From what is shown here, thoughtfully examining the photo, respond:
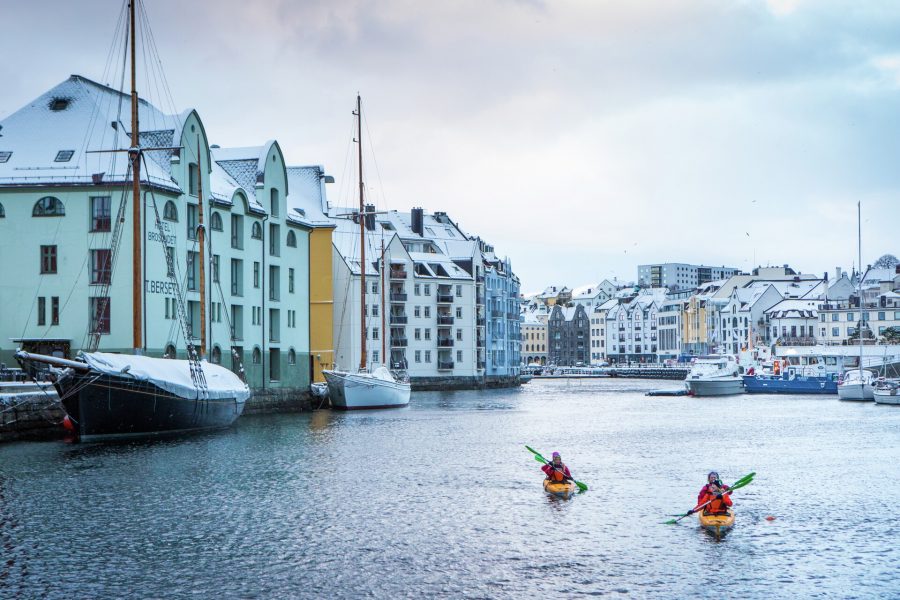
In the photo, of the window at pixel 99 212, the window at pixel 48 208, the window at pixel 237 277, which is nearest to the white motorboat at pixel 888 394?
the window at pixel 237 277

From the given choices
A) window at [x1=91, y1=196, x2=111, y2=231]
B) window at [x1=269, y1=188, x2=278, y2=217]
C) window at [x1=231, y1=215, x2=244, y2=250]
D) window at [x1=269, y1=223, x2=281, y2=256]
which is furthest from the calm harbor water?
window at [x1=269, y1=188, x2=278, y2=217]

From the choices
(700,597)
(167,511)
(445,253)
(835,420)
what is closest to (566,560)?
(700,597)

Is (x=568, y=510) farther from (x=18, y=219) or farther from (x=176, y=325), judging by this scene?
(x=18, y=219)

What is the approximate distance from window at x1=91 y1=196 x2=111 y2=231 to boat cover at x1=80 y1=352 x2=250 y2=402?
11508 millimetres

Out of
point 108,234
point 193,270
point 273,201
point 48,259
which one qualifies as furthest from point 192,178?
point 273,201

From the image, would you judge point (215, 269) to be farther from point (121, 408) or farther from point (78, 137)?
point (121, 408)

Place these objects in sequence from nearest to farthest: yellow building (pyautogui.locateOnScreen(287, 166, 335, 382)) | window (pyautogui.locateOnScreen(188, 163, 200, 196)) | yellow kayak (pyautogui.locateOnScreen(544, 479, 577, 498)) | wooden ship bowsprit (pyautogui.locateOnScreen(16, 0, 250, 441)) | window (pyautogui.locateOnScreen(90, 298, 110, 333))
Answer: yellow kayak (pyautogui.locateOnScreen(544, 479, 577, 498)) → wooden ship bowsprit (pyautogui.locateOnScreen(16, 0, 250, 441)) → window (pyautogui.locateOnScreen(90, 298, 110, 333)) → window (pyautogui.locateOnScreen(188, 163, 200, 196)) → yellow building (pyautogui.locateOnScreen(287, 166, 335, 382))

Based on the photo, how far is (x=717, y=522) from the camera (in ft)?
98.6

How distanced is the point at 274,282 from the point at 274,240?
3262 millimetres

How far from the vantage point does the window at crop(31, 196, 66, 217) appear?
67000mm

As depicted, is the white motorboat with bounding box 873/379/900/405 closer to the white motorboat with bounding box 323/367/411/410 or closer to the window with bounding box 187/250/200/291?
the white motorboat with bounding box 323/367/411/410

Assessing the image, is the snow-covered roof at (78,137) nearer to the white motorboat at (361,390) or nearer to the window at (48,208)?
the window at (48,208)

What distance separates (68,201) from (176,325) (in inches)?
393

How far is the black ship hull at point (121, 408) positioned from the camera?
168 ft
